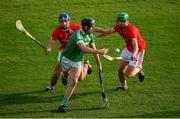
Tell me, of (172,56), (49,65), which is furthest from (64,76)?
(172,56)

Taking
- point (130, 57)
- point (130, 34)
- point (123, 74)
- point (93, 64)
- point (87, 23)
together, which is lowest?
point (93, 64)

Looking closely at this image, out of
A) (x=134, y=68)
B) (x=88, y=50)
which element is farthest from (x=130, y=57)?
(x=88, y=50)

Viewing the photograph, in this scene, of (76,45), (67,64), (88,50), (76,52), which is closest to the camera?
(88,50)

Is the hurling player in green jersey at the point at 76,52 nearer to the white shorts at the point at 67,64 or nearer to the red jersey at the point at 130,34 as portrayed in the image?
the white shorts at the point at 67,64

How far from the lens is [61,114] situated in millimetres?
12930

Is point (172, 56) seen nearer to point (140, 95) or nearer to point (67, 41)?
point (140, 95)

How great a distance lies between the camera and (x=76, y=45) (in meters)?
13.0

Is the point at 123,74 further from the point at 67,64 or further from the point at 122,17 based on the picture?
the point at 67,64

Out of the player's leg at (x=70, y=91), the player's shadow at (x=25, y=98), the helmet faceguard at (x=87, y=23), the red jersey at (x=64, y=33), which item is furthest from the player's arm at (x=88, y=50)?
the player's shadow at (x=25, y=98)

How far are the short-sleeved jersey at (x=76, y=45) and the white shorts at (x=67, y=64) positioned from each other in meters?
0.08

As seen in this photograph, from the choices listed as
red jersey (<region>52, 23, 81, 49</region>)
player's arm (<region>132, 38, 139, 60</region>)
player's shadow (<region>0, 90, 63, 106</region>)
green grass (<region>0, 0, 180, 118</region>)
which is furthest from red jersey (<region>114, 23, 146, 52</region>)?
player's shadow (<region>0, 90, 63, 106</region>)

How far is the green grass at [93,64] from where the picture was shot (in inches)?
526

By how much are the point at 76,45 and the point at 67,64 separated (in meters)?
0.62

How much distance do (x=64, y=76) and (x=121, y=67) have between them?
155cm
